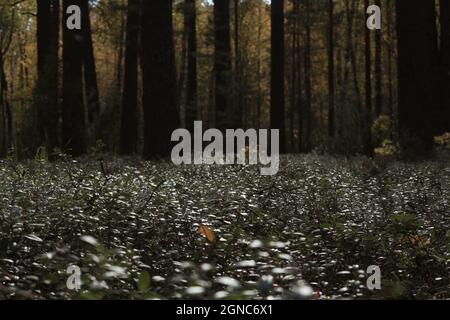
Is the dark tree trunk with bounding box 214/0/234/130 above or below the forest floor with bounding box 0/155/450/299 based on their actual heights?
above

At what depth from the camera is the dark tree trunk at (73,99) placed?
1496cm

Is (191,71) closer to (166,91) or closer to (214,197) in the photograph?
(166,91)

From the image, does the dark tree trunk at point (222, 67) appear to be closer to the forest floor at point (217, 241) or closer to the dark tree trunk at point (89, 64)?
→ the dark tree trunk at point (89, 64)

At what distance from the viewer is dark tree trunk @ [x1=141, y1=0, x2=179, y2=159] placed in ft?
40.8

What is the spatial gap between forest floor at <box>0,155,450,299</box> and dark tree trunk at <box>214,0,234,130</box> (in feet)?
50.1

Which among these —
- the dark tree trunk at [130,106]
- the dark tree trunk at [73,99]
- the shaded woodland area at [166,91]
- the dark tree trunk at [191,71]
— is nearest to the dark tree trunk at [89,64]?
the shaded woodland area at [166,91]

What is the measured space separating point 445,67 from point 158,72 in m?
10.1

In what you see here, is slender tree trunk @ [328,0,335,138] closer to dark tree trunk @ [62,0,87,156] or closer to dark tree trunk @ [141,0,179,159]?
dark tree trunk @ [62,0,87,156]

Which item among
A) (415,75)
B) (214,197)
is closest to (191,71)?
(415,75)

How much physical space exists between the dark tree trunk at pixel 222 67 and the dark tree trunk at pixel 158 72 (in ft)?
31.5

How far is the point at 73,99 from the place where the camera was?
49.2ft

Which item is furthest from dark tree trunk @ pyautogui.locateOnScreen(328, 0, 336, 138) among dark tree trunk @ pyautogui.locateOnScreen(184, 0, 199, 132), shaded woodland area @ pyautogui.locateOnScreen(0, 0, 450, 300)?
shaded woodland area @ pyautogui.locateOnScreen(0, 0, 450, 300)
